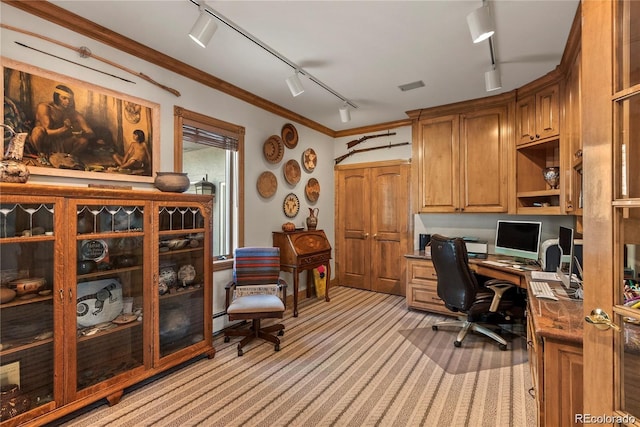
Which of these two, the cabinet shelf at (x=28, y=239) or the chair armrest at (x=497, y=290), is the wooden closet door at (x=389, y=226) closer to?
the chair armrest at (x=497, y=290)

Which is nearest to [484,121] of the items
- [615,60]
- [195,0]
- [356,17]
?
[356,17]

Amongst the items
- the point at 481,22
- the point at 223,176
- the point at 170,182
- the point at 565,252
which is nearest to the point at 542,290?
the point at 565,252

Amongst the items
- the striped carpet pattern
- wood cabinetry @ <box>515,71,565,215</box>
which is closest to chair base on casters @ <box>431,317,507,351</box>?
the striped carpet pattern

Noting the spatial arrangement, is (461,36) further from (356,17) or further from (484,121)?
(484,121)

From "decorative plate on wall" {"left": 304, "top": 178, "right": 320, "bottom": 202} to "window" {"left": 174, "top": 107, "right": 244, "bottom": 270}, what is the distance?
1.29 m

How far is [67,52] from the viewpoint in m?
2.11

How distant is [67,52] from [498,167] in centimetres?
426

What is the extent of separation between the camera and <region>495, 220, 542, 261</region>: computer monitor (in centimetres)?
305

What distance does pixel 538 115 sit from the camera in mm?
3131

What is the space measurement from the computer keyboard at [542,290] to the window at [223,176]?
279 centimetres

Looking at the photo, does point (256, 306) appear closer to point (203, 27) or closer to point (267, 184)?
point (267, 184)

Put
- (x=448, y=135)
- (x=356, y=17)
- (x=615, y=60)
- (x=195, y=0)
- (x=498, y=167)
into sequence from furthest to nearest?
(x=448, y=135)
(x=498, y=167)
(x=356, y=17)
(x=195, y=0)
(x=615, y=60)

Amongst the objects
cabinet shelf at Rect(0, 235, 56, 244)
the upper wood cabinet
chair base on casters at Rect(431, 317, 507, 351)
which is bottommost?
chair base on casters at Rect(431, 317, 507, 351)

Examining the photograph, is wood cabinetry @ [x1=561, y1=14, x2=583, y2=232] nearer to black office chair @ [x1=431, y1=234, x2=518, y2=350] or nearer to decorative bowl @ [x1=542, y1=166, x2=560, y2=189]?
decorative bowl @ [x1=542, y1=166, x2=560, y2=189]
